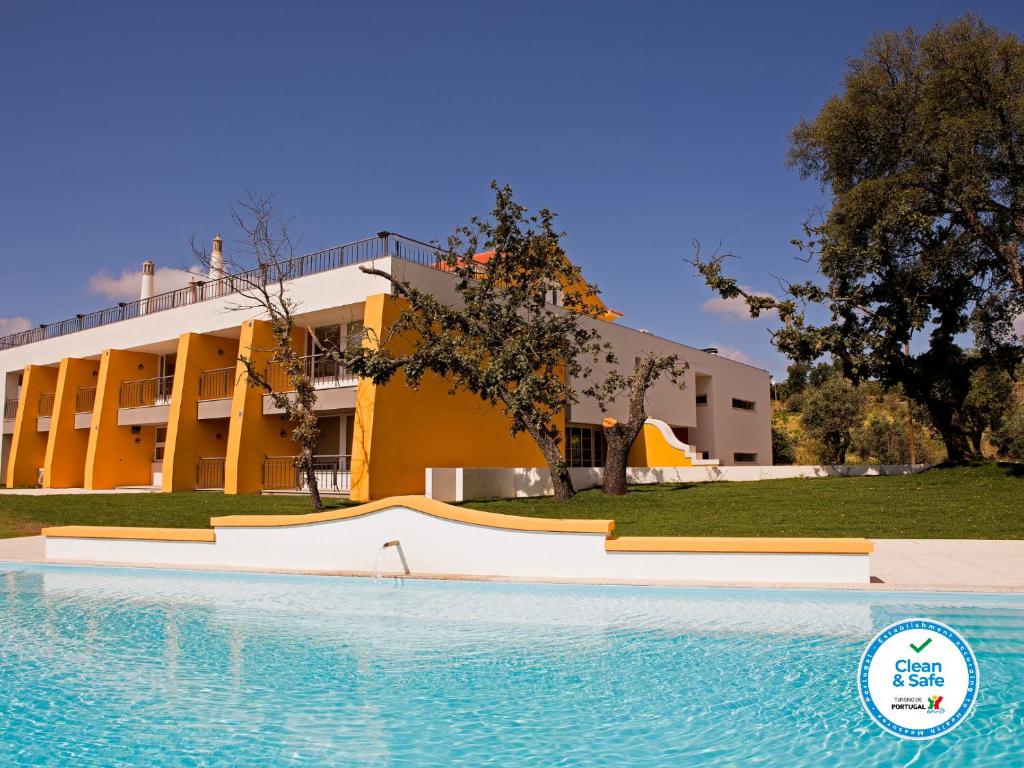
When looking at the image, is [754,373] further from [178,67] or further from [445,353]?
[178,67]

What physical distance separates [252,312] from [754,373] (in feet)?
94.9

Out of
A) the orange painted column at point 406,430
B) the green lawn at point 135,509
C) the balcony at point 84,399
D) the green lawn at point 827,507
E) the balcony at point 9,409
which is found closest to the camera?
the green lawn at point 827,507

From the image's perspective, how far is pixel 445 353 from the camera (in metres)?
19.6

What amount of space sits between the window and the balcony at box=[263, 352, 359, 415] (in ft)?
34.4

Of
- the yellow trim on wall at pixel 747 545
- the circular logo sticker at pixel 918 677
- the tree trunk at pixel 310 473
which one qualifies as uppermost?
the tree trunk at pixel 310 473

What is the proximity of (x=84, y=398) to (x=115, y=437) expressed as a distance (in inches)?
178

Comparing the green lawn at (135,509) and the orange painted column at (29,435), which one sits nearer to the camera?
the green lawn at (135,509)

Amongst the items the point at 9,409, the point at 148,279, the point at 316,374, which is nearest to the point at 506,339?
the point at 316,374

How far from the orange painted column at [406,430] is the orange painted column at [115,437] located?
14.2 metres

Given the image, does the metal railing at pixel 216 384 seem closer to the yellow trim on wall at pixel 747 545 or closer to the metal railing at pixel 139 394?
the metal railing at pixel 139 394

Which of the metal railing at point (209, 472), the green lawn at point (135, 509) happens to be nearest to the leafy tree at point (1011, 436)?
the green lawn at point (135, 509)

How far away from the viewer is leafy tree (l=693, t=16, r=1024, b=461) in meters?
19.6

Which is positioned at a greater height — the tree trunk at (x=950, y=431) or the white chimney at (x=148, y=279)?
the white chimney at (x=148, y=279)

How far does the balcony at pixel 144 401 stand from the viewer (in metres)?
28.8
